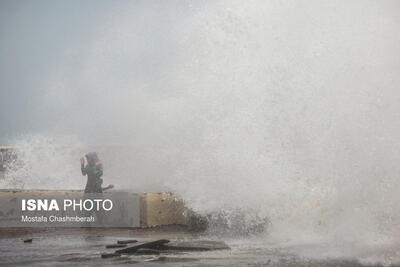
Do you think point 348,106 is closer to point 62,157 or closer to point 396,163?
point 396,163

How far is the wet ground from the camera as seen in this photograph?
6145 millimetres

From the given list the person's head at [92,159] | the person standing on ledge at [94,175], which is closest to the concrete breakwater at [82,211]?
the person standing on ledge at [94,175]

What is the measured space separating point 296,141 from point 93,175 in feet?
12.7

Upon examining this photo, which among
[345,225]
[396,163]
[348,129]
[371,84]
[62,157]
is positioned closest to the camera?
[345,225]

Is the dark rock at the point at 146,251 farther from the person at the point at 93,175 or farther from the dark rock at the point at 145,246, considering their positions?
the person at the point at 93,175

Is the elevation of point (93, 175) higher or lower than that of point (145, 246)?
higher

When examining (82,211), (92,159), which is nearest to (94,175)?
(92,159)

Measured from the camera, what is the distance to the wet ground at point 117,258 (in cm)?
614

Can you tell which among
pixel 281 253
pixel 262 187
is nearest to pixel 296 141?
pixel 262 187

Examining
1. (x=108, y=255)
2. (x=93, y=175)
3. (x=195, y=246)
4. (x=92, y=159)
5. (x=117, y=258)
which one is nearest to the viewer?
(x=117, y=258)

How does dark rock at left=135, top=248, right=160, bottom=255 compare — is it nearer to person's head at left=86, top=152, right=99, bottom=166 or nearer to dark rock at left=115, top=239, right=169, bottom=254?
dark rock at left=115, top=239, right=169, bottom=254

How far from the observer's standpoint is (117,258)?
657 cm

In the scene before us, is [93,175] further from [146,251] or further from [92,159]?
[146,251]

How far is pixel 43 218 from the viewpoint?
11617 mm
